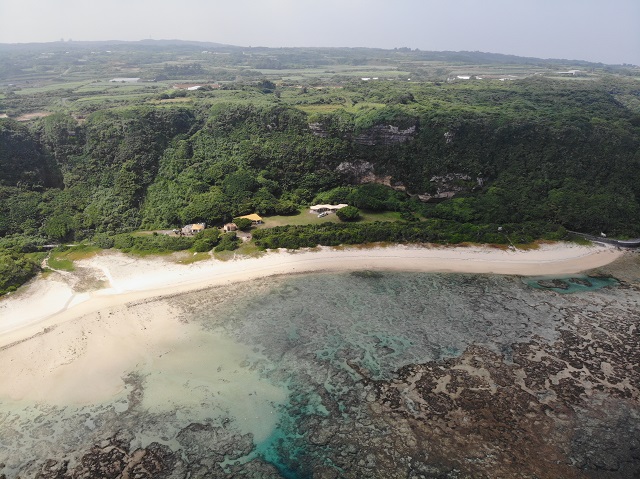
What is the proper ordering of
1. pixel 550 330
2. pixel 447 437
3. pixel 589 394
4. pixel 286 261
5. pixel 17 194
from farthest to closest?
pixel 17 194
pixel 286 261
pixel 550 330
pixel 589 394
pixel 447 437

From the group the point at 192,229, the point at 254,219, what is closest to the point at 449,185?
the point at 254,219

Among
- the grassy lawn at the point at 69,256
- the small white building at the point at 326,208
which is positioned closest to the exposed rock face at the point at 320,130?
the small white building at the point at 326,208

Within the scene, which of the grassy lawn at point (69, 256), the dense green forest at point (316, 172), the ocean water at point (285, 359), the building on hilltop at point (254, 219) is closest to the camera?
the ocean water at point (285, 359)

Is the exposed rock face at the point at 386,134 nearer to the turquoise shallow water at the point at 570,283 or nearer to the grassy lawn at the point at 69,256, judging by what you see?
the turquoise shallow water at the point at 570,283

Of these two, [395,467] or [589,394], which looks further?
[589,394]

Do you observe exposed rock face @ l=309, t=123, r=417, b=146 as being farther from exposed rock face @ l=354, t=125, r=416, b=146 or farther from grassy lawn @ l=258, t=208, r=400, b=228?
grassy lawn @ l=258, t=208, r=400, b=228

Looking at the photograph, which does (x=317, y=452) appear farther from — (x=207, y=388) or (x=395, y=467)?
(x=207, y=388)

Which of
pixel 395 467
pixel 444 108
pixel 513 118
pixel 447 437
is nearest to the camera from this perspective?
pixel 395 467


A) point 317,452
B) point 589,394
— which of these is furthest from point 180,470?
point 589,394
